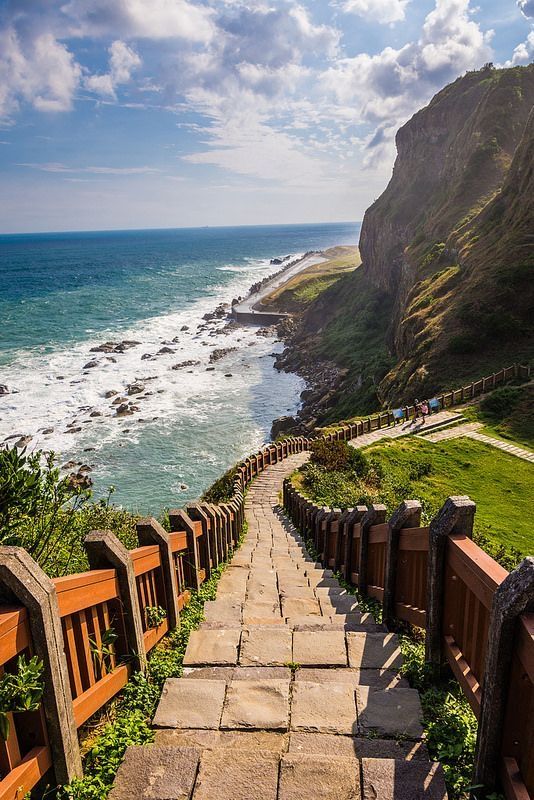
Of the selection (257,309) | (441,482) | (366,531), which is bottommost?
(257,309)

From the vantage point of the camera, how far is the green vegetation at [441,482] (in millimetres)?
12531

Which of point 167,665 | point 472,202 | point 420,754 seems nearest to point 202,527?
point 167,665

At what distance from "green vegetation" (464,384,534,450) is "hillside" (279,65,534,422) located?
10.0ft

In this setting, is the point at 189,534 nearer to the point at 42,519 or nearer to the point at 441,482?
the point at 42,519

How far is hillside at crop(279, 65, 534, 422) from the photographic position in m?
26.1

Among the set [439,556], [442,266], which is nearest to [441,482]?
[439,556]

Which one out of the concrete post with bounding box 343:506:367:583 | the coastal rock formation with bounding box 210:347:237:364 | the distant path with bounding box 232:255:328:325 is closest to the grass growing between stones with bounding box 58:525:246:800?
the concrete post with bounding box 343:506:367:583

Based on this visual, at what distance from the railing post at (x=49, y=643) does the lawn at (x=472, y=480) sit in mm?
9519

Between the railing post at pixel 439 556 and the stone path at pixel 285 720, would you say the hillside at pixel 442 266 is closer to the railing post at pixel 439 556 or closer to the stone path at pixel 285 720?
the stone path at pixel 285 720

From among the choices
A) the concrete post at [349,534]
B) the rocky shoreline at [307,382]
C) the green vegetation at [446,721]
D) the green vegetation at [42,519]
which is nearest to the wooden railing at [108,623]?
the green vegetation at [446,721]

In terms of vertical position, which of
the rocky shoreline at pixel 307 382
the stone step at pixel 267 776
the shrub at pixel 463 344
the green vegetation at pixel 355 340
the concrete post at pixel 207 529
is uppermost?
the stone step at pixel 267 776

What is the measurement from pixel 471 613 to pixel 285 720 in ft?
4.94

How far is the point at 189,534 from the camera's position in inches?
243

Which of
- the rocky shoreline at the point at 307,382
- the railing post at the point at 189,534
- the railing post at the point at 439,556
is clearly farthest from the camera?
the rocky shoreline at the point at 307,382
